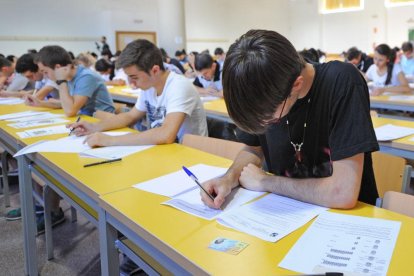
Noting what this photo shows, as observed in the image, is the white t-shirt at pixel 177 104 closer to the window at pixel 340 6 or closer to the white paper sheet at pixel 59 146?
the white paper sheet at pixel 59 146

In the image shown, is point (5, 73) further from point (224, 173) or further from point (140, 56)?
point (224, 173)

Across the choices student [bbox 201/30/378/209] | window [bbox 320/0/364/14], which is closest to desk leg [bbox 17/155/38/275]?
student [bbox 201/30/378/209]

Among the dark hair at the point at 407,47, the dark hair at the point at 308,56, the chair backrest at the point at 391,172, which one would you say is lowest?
the chair backrest at the point at 391,172

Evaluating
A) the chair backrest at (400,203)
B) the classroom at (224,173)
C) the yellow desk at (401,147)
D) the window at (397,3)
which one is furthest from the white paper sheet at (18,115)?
the window at (397,3)

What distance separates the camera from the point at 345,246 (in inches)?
34.1

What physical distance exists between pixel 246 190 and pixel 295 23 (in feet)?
49.7

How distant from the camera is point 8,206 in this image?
3.13 meters

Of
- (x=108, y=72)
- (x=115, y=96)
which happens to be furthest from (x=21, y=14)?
(x=115, y=96)

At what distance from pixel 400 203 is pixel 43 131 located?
1.98m

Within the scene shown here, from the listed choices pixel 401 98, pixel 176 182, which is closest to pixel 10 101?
pixel 176 182

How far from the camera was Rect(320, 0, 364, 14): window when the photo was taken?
12.9 meters

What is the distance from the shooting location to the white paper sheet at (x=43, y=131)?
87.7 inches

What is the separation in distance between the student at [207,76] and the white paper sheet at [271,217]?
119 inches

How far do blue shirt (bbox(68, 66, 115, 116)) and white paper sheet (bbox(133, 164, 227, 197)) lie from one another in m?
1.77
